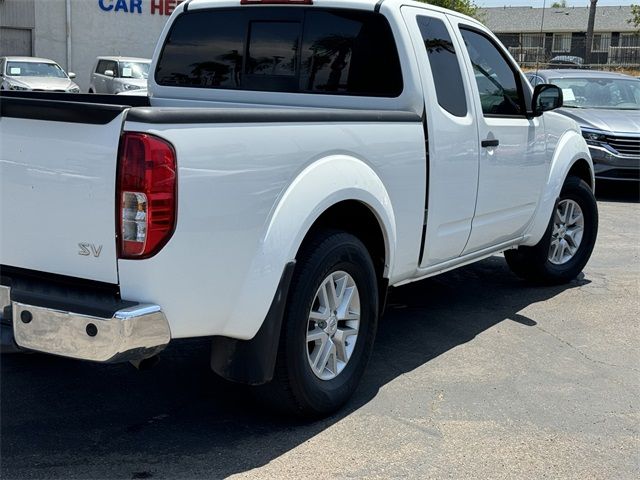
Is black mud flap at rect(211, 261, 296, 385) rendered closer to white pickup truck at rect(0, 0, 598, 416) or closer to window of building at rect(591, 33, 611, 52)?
white pickup truck at rect(0, 0, 598, 416)

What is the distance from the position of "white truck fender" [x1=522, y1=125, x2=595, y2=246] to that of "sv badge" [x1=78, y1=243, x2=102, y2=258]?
373 cm

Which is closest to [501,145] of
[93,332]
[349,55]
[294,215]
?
[349,55]

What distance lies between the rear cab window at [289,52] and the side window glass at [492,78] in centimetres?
91

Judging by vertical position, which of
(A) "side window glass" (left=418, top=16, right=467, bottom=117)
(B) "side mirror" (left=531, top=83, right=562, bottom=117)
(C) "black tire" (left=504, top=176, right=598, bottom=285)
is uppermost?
(A) "side window glass" (left=418, top=16, right=467, bottom=117)

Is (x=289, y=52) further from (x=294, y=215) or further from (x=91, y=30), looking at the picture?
(x=91, y=30)

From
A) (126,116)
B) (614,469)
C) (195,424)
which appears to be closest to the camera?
(126,116)

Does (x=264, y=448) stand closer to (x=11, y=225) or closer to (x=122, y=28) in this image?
(x=11, y=225)

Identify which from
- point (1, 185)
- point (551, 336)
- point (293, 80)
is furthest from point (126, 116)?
point (551, 336)

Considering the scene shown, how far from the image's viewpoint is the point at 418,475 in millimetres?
3576

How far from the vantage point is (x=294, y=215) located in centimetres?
365

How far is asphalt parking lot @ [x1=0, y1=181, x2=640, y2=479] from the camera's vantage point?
364 centimetres

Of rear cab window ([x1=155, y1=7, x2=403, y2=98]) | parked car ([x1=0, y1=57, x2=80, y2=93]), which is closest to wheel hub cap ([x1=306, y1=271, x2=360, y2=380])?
rear cab window ([x1=155, y1=7, x2=403, y2=98])

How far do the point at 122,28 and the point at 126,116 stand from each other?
30.5 meters

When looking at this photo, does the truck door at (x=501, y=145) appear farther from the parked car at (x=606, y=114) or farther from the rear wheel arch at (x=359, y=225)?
the parked car at (x=606, y=114)
